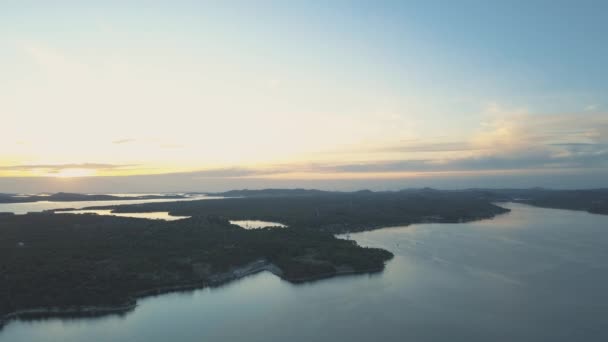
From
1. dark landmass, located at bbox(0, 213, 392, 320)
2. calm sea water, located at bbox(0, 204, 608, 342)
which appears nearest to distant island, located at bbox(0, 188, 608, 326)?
dark landmass, located at bbox(0, 213, 392, 320)

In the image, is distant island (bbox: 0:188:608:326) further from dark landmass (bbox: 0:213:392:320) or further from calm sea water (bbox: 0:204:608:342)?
calm sea water (bbox: 0:204:608:342)

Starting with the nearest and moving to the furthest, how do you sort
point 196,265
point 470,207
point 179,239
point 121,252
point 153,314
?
point 153,314 < point 196,265 < point 121,252 < point 179,239 < point 470,207

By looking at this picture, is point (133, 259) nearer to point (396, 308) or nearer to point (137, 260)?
point (137, 260)

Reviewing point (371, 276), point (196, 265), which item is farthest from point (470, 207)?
point (196, 265)

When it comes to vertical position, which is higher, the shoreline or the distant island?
the distant island

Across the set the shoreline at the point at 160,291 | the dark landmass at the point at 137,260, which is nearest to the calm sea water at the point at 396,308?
the shoreline at the point at 160,291

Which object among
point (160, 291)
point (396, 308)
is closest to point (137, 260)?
point (160, 291)

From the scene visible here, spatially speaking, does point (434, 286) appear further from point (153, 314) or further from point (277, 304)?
point (153, 314)

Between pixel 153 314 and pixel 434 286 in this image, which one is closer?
pixel 153 314
